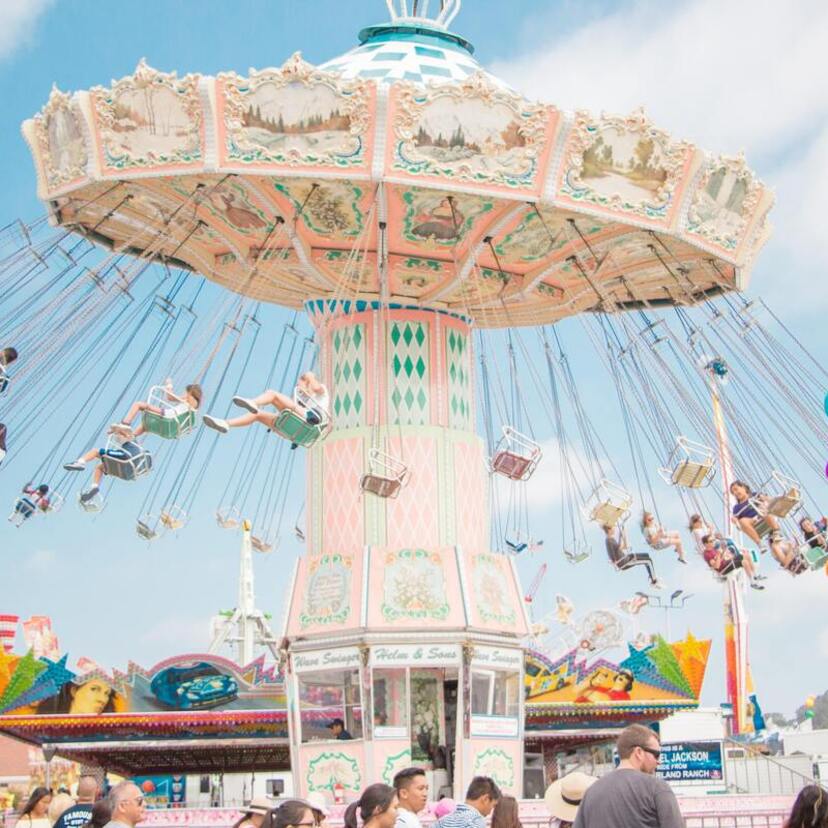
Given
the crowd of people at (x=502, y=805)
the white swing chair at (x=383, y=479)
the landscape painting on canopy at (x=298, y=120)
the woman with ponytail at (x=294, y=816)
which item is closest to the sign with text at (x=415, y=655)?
the white swing chair at (x=383, y=479)

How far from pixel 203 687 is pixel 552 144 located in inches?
535

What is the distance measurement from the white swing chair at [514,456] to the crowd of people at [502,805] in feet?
32.5

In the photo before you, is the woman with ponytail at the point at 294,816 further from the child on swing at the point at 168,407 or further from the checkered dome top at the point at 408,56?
the checkered dome top at the point at 408,56

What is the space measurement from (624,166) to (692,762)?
827cm

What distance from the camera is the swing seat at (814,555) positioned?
61.5ft

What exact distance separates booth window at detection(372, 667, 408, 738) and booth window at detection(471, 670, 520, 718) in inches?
37.8

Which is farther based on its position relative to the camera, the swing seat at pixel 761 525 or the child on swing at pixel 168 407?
the swing seat at pixel 761 525

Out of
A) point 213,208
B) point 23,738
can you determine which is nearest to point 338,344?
point 213,208

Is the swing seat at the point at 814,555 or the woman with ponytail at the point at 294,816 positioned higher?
the swing seat at the point at 814,555

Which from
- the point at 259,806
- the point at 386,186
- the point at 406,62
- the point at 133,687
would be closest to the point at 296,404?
the point at 386,186

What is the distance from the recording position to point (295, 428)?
621 inches

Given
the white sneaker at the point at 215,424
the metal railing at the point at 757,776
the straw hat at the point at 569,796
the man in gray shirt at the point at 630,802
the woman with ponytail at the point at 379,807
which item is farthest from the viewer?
the metal railing at the point at 757,776

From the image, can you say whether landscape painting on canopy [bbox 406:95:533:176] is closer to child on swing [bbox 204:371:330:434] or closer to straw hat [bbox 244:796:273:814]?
child on swing [bbox 204:371:330:434]

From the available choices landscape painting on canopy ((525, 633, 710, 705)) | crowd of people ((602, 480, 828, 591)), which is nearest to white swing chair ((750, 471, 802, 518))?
crowd of people ((602, 480, 828, 591))
